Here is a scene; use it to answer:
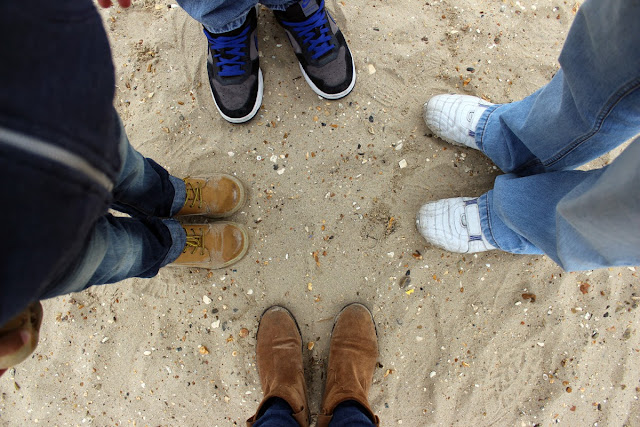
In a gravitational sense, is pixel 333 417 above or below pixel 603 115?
Answer: below

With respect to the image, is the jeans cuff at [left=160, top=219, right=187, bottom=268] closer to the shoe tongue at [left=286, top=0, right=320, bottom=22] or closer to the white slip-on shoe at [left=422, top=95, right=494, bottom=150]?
the shoe tongue at [left=286, top=0, right=320, bottom=22]

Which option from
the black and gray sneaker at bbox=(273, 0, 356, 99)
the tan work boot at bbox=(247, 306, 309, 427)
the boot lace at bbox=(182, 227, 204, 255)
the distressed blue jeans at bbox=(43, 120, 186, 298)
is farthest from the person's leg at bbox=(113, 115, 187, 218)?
the black and gray sneaker at bbox=(273, 0, 356, 99)

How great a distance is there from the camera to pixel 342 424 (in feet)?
4.30

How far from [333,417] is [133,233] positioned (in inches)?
40.9

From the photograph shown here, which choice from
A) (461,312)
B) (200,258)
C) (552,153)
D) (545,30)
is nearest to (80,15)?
(200,258)

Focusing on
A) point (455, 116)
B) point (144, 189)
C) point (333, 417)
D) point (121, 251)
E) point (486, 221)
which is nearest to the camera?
point (121, 251)

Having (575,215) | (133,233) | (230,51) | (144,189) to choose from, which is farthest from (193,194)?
(575,215)

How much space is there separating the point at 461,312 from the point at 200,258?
125 cm

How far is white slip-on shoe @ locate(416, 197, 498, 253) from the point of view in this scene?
1.55 meters

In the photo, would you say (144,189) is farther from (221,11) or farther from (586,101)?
(586,101)

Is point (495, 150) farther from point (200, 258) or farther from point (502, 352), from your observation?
point (200, 258)

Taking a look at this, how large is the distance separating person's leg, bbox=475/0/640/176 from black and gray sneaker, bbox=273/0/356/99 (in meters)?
0.77

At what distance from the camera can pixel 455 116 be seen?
5.33 feet

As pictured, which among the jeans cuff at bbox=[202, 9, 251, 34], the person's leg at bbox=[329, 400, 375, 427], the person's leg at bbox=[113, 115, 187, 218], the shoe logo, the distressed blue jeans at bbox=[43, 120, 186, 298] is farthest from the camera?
the shoe logo
